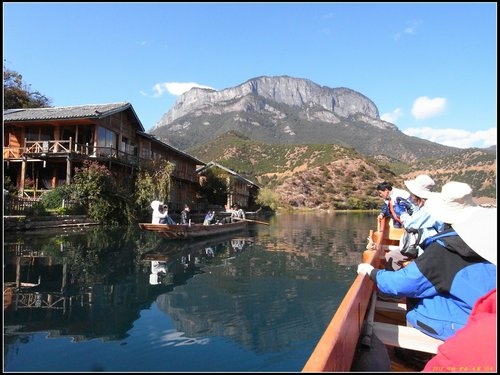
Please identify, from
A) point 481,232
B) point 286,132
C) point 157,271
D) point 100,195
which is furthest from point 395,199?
point 286,132

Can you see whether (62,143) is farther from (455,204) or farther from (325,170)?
(325,170)

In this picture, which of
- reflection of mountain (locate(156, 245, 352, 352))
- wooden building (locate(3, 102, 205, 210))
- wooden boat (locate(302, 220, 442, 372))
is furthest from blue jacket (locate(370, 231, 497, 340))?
wooden building (locate(3, 102, 205, 210))

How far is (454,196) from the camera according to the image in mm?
2801

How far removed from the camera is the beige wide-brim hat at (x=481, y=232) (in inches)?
89.0

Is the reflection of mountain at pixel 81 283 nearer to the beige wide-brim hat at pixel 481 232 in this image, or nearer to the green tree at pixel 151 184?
the beige wide-brim hat at pixel 481 232

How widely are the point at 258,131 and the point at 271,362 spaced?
458 ft

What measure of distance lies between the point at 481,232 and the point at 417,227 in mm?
2089

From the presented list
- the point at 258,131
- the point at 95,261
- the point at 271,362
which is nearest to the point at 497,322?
the point at 271,362

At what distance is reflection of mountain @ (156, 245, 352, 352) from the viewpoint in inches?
234

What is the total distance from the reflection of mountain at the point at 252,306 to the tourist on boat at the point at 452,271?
2.99 metres

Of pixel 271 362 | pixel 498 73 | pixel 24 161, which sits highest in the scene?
pixel 24 161

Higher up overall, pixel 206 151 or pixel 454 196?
pixel 206 151

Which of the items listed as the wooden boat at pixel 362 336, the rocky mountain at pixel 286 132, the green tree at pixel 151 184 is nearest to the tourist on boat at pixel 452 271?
the wooden boat at pixel 362 336

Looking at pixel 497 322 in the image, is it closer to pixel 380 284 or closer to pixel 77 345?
pixel 380 284
